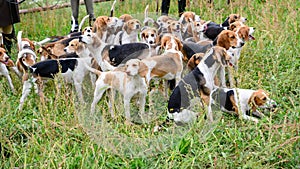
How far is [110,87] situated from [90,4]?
148 inches

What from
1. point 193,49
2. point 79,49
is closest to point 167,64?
point 193,49

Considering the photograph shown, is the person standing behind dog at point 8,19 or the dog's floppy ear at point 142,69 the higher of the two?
the person standing behind dog at point 8,19

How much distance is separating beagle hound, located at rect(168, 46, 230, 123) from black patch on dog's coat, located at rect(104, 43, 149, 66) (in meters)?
0.77

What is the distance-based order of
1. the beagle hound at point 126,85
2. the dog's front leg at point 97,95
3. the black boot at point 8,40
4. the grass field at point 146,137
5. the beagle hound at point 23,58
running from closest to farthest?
the grass field at point 146,137 < the beagle hound at point 126,85 < the dog's front leg at point 97,95 < the beagle hound at point 23,58 < the black boot at point 8,40

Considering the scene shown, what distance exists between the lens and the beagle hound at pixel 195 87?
13.4 feet

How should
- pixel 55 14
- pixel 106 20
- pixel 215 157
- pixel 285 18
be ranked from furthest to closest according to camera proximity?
1. pixel 55 14
2. pixel 285 18
3. pixel 106 20
4. pixel 215 157

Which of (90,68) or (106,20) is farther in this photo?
(106,20)

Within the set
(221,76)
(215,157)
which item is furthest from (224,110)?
(215,157)

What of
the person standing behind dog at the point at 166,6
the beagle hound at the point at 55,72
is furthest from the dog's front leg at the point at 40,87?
the person standing behind dog at the point at 166,6

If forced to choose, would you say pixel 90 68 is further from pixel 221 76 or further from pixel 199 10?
pixel 199 10

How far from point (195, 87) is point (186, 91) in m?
0.14

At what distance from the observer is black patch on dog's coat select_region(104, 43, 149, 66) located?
4.80m

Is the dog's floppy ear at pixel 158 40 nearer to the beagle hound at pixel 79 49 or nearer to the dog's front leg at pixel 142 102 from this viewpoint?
the beagle hound at pixel 79 49

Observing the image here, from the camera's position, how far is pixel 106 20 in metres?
6.00
